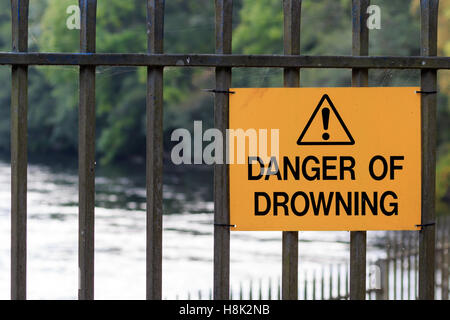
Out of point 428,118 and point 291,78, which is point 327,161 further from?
point 428,118

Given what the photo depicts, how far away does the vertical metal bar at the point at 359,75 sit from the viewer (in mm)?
3598

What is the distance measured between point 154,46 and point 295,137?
0.75m

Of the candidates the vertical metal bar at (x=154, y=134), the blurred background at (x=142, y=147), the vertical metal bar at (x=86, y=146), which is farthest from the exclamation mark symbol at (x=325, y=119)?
the vertical metal bar at (x=86, y=146)

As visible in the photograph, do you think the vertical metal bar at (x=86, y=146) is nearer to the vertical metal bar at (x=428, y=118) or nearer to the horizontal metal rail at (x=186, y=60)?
the horizontal metal rail at (x=186, y=60)

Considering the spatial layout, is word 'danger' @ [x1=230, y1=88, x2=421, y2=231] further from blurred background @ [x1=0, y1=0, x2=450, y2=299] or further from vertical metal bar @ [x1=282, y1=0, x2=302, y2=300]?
blurred background @ [x1=0, y1=0, x2=450, y2=299]

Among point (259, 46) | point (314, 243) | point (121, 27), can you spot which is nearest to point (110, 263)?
point (314, 243)

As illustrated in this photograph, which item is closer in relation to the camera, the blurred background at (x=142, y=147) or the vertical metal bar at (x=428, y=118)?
the vertical metal bar at (x=428, y=118)

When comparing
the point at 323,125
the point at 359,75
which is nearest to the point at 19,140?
the point at 323,125

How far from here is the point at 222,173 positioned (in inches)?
139

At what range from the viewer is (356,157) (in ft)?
11.8

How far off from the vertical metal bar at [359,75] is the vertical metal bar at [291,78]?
0.88 feet

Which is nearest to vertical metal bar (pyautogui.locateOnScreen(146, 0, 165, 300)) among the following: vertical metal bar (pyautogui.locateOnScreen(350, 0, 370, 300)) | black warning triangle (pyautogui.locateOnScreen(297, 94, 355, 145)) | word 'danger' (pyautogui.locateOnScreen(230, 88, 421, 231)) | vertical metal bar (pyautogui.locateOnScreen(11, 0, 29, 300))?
word 'danger' (pyautogui.locateOnScreen(230, 88, 421, 231))

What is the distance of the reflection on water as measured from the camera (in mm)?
12469

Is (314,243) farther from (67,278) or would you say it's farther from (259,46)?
(259,46)
